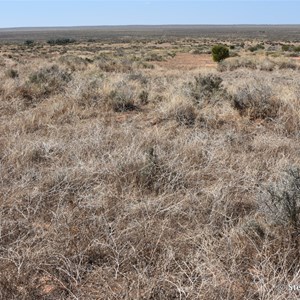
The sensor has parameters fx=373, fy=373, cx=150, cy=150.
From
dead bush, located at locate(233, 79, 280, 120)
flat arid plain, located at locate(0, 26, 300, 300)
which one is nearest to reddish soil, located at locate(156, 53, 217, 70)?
dead bush, located at locate(233, 79, 280, 120)

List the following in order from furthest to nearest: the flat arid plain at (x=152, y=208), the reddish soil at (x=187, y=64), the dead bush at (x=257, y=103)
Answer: the reddish soil at (x=187, y=64) < the dead bush at (x=257, y=103) < the flat arid plain at (x=152, y=208)

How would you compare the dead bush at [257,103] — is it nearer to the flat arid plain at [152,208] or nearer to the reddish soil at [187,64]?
the flat arid plain at [152,208]

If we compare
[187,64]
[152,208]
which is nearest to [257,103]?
[152,208]

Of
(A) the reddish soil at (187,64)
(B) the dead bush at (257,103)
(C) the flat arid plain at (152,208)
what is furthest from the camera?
(A) the reddish soil at (187,64)

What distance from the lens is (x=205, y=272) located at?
8.50 feet

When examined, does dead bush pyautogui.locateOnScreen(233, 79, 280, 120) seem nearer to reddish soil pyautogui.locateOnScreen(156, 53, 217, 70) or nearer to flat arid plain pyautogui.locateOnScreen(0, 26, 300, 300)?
flat arid plain pyautogui.locateOnScreen(0, 26, 300, 300)

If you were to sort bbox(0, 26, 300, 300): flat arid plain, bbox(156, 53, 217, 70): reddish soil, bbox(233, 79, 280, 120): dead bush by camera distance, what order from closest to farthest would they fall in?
bbox(0, 26, 300, 300): flat arid plain → bbox(233, 79, 280, 120): dead bush → bbox(156, 53, 217, 70): reddish soil

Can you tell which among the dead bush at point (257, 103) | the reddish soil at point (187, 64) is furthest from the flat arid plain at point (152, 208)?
the reddish soil at point (187, 64)

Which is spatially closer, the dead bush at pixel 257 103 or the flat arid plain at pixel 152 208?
the flat arid plain at pixel 152 208

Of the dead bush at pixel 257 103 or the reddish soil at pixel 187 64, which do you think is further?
the reddish soil at pixel 187 64

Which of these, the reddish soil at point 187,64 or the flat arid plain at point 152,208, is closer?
the flat arid plain at point 152,208

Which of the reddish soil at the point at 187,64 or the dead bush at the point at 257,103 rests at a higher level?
the reddish soil at the point at 187,64

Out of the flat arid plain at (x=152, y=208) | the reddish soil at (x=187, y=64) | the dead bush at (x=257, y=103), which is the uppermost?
the reddish soil at (x=187, y=64)

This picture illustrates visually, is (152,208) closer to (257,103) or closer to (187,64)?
(257,103)
